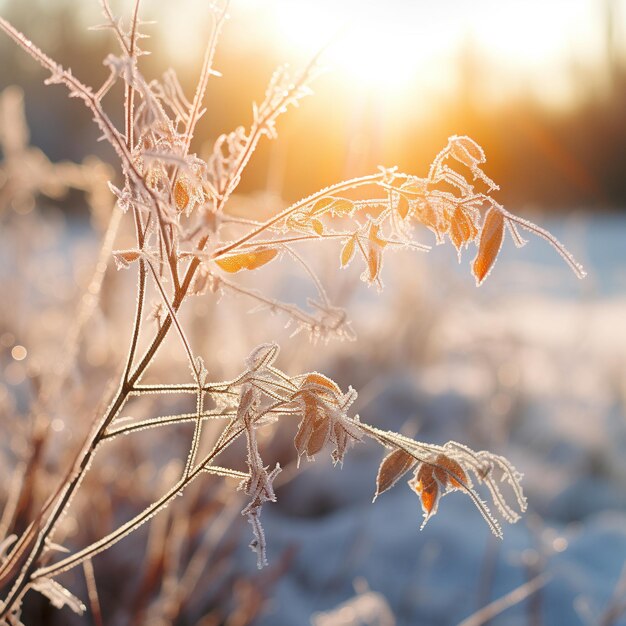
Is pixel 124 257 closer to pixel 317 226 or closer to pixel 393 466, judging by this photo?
pixel 317 226

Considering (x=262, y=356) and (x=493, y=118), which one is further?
(x=493, y=118)

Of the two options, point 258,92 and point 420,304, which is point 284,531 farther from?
point 258,92

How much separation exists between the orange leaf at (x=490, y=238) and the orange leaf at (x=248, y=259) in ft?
0.53

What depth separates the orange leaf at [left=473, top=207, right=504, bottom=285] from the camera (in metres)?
0.60

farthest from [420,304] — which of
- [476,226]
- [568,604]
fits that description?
[476,226]

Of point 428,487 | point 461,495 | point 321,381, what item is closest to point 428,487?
point 428,487

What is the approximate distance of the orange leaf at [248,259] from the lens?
0.62 m

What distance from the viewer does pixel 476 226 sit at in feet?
2.01

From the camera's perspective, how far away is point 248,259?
627 millimetres

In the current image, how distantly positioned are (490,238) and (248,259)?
19 cm

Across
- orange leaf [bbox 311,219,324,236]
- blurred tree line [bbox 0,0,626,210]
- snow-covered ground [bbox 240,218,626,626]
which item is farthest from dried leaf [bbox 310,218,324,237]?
blurred tree line [bbox 0,0,626,210]

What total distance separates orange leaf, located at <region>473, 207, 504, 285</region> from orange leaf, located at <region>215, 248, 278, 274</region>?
160mm

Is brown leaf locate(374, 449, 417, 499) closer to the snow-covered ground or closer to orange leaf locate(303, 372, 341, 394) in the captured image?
orange leaf locate(303, 372, 341, 394)

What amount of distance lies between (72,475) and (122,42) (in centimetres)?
35
